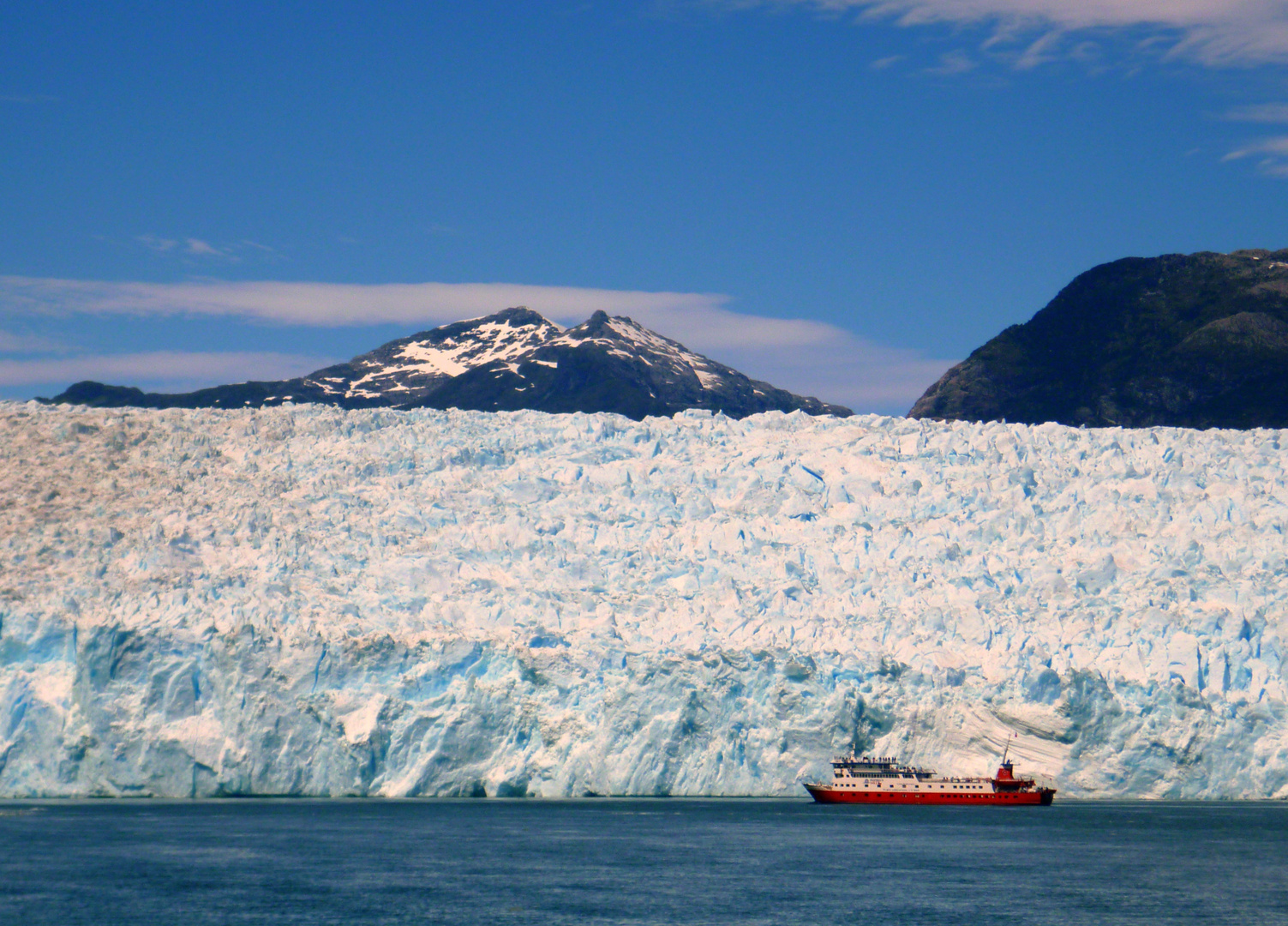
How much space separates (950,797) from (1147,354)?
5895 centimetres

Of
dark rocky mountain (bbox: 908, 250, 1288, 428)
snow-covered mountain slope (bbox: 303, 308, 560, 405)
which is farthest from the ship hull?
snow-covered mountain slope (bbox: 303, 308, 560, 405)

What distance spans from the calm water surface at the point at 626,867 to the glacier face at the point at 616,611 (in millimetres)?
1559

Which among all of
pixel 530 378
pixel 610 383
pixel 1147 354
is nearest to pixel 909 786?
pixel 1147 354

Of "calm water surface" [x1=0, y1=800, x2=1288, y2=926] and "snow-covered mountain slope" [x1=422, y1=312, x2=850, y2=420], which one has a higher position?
"snow-covered mountain slope" [x1=422, y1=312, x2=850, y2=420]

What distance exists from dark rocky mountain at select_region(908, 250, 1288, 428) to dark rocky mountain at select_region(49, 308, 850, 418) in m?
11.2

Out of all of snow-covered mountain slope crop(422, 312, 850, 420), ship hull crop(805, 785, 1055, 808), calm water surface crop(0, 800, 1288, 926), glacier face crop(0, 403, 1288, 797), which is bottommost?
ship hull crop(805, 785, 1055, 808)

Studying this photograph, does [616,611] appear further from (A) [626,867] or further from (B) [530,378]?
(B) [530,378]

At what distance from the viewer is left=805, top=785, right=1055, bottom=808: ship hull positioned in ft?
122

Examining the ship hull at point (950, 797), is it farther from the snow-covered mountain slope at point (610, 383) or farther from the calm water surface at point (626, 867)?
the snow-covered mountain slope at point (610, 383)

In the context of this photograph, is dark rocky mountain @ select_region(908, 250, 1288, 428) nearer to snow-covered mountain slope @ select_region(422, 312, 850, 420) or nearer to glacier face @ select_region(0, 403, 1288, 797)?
snow-covered mountain slope @ select_region(422, 312, 850, 420)

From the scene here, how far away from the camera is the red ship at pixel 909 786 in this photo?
3628cm

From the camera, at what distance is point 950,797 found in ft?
127

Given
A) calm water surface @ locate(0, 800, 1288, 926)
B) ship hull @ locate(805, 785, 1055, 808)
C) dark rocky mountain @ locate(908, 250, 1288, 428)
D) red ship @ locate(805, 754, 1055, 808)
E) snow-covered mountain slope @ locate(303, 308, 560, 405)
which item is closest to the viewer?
calm water surface @ locate(0, 800, 1288, 926)

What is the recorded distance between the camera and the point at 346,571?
37.4 meters
